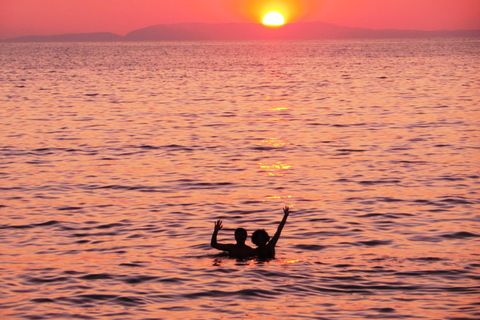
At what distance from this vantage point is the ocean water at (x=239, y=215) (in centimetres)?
1178

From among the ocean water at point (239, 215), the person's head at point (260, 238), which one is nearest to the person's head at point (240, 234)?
the person's head at point (260, 238)

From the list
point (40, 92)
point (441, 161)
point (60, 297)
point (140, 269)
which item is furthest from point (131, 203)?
point (40, 92)

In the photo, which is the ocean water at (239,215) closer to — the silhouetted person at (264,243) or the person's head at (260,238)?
the silhouetted person at (264,243)

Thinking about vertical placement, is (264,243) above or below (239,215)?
below

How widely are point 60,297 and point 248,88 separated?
5298cm

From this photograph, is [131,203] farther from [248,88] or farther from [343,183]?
[248,88]

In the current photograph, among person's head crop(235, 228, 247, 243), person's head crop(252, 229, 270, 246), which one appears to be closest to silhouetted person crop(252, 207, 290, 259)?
person's head crop(252, 229, 270, 246)

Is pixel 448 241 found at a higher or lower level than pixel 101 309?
higher

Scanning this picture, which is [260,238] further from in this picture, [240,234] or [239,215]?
[239,215]

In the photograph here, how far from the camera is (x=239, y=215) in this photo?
17484mm

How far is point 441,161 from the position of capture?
24578mm

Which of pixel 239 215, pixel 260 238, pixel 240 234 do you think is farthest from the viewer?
pixel 239 215

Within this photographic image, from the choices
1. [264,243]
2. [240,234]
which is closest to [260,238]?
[264,243]

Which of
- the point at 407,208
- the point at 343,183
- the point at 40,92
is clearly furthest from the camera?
the point at 40,92
